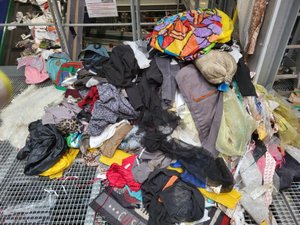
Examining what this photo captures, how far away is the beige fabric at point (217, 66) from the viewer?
4.37 feet

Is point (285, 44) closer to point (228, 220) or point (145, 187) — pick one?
point (228, 220)

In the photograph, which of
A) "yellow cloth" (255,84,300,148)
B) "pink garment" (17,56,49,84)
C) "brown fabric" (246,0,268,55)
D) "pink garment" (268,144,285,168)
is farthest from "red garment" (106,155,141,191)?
"pink garment" (17,56,49,84)

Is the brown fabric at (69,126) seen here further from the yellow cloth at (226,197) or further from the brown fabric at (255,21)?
the brown fabric at (255,21)

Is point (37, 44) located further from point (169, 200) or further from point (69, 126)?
point (169, 200)

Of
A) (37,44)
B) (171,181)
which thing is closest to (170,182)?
(171,181)

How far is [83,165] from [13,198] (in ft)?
1.43

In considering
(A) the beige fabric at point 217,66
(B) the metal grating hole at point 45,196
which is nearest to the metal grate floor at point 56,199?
(B) the metal grating hole at point 45,196

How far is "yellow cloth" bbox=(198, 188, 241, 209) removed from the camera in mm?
1281

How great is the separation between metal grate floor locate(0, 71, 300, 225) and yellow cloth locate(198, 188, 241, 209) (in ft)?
0.39

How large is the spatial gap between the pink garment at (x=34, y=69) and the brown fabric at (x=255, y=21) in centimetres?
173

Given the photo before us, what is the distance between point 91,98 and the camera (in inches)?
64.8

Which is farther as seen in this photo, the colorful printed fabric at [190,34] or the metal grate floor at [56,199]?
the colorful printed fabric at [190,34]

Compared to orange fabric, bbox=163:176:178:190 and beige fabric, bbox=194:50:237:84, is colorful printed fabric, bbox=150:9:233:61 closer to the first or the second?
beige fabric, bbox=194:50:237:84

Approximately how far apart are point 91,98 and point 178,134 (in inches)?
25.4
